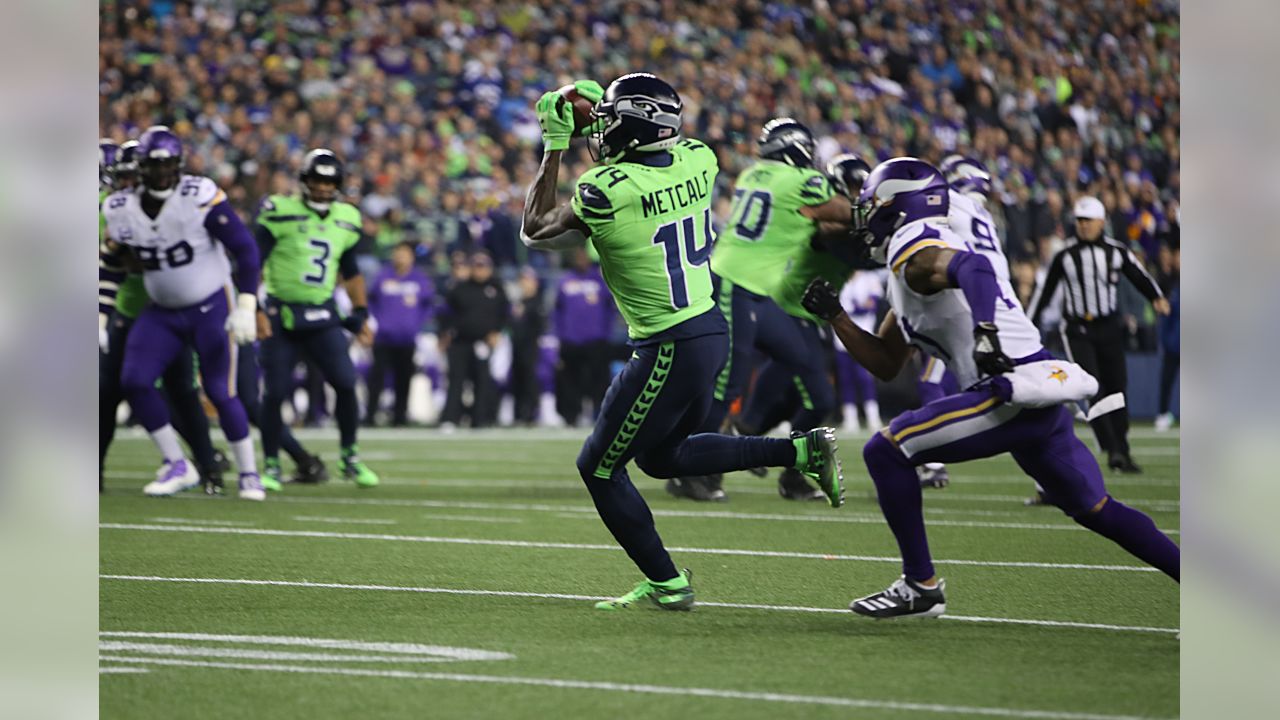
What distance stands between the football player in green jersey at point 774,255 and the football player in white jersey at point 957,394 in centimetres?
422

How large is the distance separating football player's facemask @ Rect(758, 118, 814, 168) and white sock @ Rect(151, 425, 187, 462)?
164 inches

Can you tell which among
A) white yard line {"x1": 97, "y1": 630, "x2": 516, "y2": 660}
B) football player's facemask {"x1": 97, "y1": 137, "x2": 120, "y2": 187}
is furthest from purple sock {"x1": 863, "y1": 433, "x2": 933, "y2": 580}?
football player's facemask {"x1": 97, "y1": 137, "x2": 120, "y2": 187}

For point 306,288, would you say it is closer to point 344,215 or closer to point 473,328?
point 344,215

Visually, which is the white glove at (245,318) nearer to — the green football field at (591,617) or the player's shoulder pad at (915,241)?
the green football field at (591,617)

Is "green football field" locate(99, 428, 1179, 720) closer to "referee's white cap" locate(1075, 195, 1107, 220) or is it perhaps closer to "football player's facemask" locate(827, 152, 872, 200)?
"football player's facemask" locate(827, 152, 872, 200)

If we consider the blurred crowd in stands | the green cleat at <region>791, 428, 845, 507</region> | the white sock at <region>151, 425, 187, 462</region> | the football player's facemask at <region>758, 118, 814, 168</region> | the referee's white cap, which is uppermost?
the blurred crowd in stands

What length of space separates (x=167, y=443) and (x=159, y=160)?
1900 mm

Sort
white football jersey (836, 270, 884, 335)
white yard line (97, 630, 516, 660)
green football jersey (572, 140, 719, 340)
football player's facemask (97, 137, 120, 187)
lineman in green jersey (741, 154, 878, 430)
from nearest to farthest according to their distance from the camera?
white yard line (97, 630, 516, 660), green football jersey (572, 140, 719, 340), lineman in green jersey (741, 154, 878, 430), football player's facemask (97, 137, 120, 187), white football jersey (836, 270, 884, 335)

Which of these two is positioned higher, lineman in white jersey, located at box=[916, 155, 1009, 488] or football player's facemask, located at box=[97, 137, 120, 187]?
football player's facemask, located at box=[97, 137, 120, 187]

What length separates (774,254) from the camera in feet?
34.8

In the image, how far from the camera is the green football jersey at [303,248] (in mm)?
11758

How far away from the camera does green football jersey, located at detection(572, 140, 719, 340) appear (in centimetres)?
620

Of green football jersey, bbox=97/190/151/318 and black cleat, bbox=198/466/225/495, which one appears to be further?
black cleat, bbox=198/466/225/495

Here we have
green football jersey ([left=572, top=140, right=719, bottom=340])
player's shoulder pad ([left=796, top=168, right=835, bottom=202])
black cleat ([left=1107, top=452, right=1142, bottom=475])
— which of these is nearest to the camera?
green football jersey ([left=572, top=140, right=719, bottom=340])
